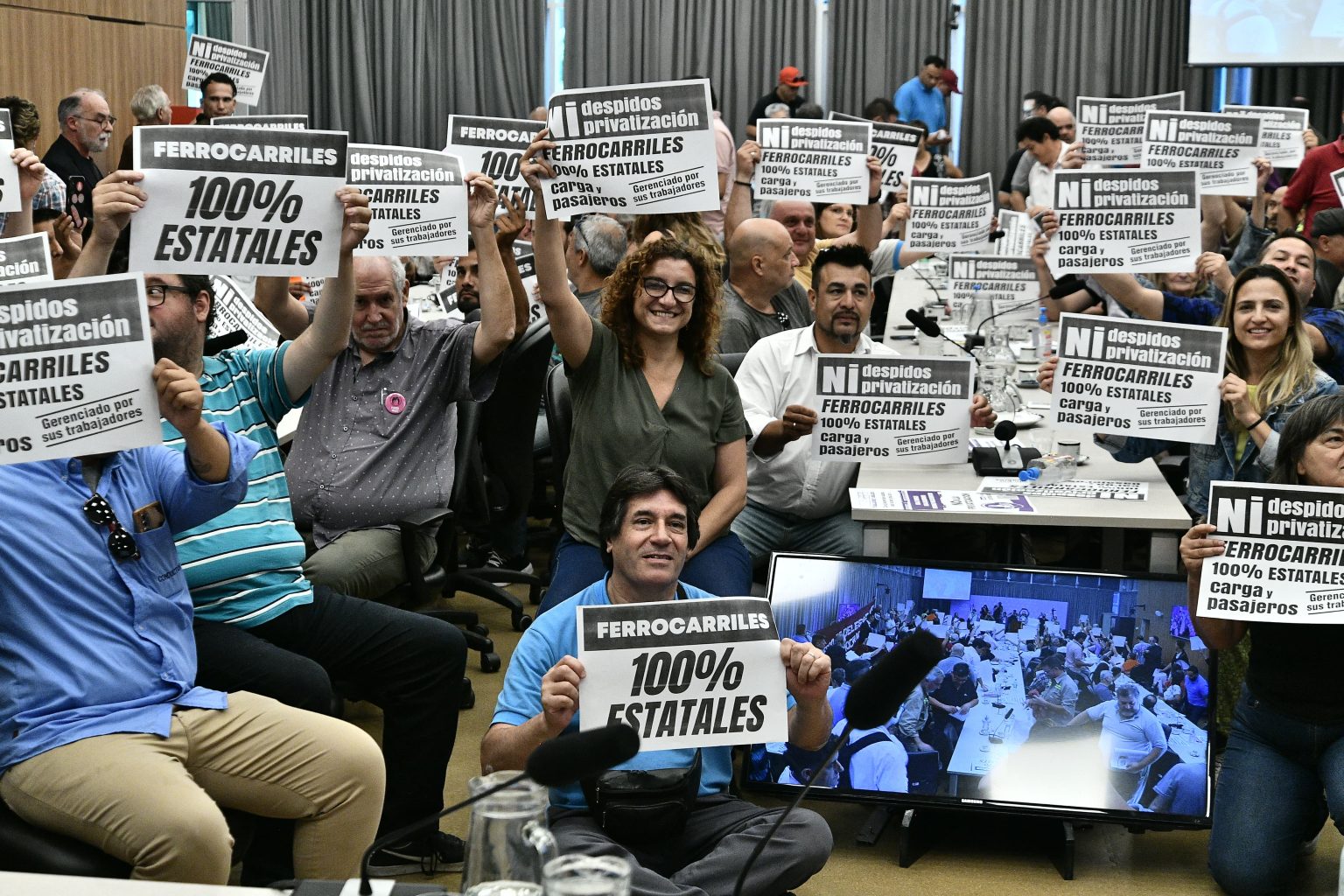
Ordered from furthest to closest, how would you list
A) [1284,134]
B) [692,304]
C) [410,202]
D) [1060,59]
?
[1060,59] → [1284,134] → [410,202] → [692,304]

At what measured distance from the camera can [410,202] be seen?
182 inches

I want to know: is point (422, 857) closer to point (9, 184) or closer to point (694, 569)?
point (694, 569)

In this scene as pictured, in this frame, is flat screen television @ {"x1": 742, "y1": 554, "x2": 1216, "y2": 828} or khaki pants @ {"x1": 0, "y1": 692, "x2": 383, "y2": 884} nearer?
khaki pants @ {"x1": 0, "y1": 692, "x2": 383, "y2": 884}

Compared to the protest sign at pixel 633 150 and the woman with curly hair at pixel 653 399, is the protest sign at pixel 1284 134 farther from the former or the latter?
the woman with curly hair at pixel 653 399

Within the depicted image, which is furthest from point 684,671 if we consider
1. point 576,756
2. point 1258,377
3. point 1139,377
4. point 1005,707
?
point 1258,377

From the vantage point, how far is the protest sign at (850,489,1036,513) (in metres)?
3.94

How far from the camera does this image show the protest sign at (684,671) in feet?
7.54

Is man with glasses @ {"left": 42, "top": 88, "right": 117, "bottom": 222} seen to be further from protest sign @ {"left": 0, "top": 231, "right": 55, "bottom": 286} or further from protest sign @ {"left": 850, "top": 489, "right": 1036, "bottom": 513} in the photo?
protest sign @ {"left": 850, "top": 489, "right": 1036, "bottom": 513}

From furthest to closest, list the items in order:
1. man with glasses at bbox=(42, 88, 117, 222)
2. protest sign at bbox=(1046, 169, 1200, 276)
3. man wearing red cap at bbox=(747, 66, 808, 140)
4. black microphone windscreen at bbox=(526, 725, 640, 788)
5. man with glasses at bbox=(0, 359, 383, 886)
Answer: man wearing red cap at bbox=(747, 66, 808, 140), man with glasses at bbox=(42, 88, 117, 222), protest sign at bbox=(1046, 169, 1200, 276), man with glasses at bbox=(0, 359, 383, 886), black microphone windscreen at bbox=(526, 725, 640, 788)

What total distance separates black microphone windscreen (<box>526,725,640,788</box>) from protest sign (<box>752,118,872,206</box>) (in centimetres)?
501

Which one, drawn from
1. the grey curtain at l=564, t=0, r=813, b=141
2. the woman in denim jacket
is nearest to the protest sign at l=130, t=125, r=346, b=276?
the woman in denim jacket

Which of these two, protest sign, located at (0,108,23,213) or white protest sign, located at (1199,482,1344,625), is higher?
protest sign, located at (0,108,23,213)

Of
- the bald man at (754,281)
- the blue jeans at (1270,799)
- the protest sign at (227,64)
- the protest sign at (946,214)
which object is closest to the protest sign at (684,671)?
the blue jeans at (1270,799)

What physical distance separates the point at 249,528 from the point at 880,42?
11.4 metres
